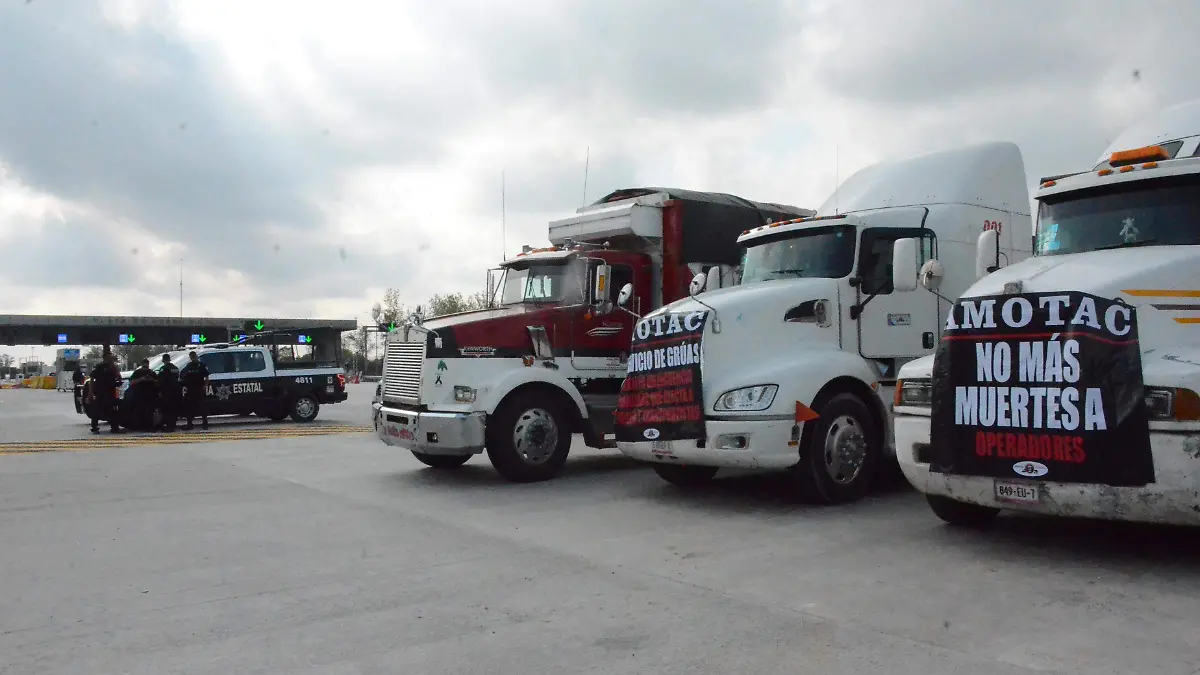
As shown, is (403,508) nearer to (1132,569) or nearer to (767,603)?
(767,603)

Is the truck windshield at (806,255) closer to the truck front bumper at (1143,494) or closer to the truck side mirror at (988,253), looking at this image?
the truck side mirror at (988,253)

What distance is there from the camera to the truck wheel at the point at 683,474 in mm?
10477

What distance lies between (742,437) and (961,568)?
103 inches

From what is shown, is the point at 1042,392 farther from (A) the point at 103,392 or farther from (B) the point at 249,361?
(A) the point at 103,392

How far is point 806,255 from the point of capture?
9.91 metres

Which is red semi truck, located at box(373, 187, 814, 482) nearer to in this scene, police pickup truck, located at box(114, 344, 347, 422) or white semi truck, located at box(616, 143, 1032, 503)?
white semi truck, located at box(616, 143, 1032, 503)

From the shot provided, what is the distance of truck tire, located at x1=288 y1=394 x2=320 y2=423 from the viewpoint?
23.2m

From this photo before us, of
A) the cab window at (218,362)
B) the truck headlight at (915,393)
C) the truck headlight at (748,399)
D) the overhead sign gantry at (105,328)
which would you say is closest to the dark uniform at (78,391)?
the cab window at (218,362)

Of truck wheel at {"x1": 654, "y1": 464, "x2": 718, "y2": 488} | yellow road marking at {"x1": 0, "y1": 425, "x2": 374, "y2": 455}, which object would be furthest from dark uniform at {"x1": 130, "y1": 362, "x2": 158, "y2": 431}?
truck wheel at {"x1": 654, "y1": 464, "x2": 718, "y2": 488}

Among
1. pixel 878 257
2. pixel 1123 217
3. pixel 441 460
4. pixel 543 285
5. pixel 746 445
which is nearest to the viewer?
pixel 1123 217

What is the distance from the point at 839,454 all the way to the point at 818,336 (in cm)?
114

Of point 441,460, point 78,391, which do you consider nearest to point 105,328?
→ point 78,391

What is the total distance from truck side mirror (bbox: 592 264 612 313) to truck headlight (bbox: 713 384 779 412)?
3.20 m

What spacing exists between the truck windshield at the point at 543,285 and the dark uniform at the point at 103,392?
12.7 meters
